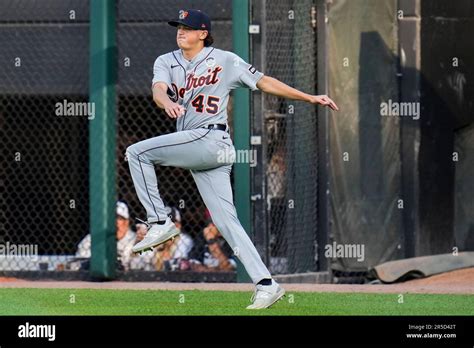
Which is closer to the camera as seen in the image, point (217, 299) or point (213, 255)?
point (217, 299)

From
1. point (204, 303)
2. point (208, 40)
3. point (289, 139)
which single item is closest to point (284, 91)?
point (208, 40)

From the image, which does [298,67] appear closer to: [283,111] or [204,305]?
[283,111]

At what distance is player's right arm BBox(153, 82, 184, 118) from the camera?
8.63m

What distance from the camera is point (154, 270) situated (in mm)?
12922

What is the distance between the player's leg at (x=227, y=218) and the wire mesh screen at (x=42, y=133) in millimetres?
4245

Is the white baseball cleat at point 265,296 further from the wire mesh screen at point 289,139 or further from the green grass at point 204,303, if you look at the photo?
the wire mesh screen at point 289,139

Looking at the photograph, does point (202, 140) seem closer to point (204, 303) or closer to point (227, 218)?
point (227, 218)

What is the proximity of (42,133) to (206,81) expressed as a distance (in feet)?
20.4

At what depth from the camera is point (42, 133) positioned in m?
15.0

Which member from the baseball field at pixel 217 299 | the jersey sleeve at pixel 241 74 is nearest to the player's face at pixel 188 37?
the jersey sleeve at pixel 241 74

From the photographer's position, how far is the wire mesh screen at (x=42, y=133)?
537 inches

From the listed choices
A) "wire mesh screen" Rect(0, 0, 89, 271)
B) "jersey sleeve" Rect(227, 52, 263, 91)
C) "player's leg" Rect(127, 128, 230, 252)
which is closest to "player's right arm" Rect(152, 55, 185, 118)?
"player's leg" Rect(127, 128, 230, 252)

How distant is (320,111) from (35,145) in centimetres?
360

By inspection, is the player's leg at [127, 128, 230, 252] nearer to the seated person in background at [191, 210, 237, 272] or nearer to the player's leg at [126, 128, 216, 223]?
the player's leg at [126, 128, 216, 223]
